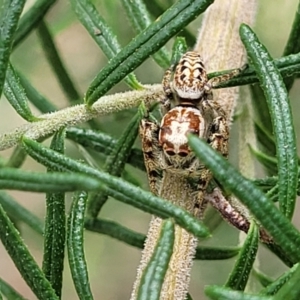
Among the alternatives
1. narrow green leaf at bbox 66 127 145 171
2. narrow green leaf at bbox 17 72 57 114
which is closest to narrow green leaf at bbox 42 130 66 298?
narrow green leaf at bbox 66 127 145 171

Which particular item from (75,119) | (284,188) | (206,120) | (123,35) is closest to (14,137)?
(75,119)

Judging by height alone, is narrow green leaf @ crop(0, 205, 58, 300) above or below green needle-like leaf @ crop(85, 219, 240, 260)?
below

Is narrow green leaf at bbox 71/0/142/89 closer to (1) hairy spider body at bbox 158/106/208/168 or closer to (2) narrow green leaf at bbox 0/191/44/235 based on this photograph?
(1) hairy spider body at bbox 158/106/208/168

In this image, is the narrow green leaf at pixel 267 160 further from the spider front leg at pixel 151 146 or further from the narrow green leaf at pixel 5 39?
the narrow green leaf at pixel 5 39

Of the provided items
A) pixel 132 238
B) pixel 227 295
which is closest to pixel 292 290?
pixel 227 295

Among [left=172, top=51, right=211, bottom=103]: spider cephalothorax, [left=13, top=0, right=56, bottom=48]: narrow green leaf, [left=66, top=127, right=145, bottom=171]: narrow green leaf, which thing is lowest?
[left=66, top=127, right=145, bottom=171]: narrow green leaf

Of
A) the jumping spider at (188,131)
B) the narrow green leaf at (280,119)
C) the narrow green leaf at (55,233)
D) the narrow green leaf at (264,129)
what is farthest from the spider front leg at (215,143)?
the narrow green leaf at (264,129)
